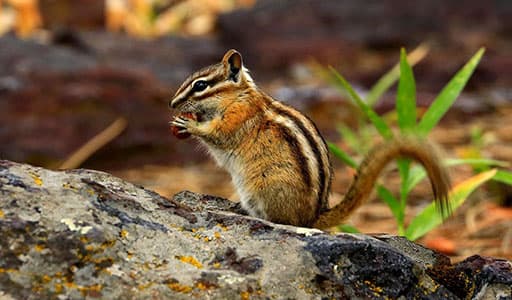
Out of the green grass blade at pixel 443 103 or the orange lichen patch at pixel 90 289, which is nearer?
the orange lichen patch at pixel 90 289

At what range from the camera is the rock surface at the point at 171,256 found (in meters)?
2.31

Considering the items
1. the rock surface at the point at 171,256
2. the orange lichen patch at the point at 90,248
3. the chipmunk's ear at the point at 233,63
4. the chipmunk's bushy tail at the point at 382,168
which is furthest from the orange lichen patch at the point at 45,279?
the chipmunk's ear at the point at 233,63

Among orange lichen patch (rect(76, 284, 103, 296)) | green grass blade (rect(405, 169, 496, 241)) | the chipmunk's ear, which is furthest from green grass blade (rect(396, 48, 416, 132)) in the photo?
orange lichen patch (rect(76, 284, 103, 296))

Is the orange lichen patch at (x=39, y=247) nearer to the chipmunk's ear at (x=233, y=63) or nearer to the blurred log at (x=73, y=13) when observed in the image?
the chipmunk's ear at (x=233, y=63)

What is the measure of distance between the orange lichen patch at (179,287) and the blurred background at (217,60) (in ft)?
9.05

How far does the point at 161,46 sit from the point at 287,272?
312 inches

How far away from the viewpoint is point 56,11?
36.2 ft

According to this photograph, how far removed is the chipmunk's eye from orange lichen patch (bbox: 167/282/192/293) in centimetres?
134

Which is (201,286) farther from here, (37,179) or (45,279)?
(37,179)

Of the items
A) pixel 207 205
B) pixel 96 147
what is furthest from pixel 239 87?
pixel 96 147

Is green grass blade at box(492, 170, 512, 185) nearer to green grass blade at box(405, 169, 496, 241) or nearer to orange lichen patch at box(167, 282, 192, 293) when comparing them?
green grass blade at box(405, 169, 496, 241)

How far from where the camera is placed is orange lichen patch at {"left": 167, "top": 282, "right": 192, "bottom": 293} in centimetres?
234

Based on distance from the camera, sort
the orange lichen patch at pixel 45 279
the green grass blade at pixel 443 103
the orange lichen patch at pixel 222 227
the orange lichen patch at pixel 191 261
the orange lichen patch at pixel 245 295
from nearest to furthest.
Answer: the orange lichen patch at pixel 45 279 < the orange lichen patch at pixel 245 295 < the orange lichen patch at pixel 191 261 < the orange lichen patch at pixel 222 227 < the green grass blade at pixel 443 103

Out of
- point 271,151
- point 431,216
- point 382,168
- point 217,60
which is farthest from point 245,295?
point 217,60
